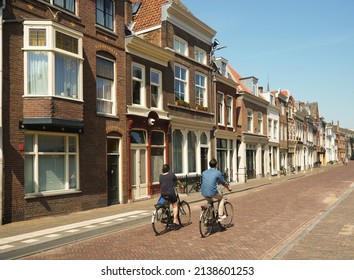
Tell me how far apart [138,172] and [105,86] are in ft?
14.9

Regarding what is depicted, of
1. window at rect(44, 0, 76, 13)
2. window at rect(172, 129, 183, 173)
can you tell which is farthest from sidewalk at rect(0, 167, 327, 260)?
window at rect(44, 0, 76, 13)

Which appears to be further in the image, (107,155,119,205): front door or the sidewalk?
(107,155,119,205): front door

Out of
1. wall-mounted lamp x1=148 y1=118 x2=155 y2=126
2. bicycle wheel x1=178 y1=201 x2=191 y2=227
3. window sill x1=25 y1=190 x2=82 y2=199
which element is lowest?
bicycle wheel x1=178 y1=201 x2=191 y2=227

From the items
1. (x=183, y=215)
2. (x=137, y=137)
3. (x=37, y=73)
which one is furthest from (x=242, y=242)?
(x=137, y=137)

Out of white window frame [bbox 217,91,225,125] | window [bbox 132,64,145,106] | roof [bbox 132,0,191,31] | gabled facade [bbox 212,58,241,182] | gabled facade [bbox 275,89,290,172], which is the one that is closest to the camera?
window [bbox 132,64,145,106]

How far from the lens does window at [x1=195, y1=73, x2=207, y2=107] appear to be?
23297mm

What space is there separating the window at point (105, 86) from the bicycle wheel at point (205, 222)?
26.7 ft

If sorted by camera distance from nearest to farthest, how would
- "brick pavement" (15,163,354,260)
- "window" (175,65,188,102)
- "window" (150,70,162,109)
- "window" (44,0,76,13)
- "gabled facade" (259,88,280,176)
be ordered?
"brick pavement" (15,163,354,260) < "window" (44,0,76,13) < "window" (150,70,162,109) < "window" (175,65,188,102) < "gabled facade" (259,88,280,176)

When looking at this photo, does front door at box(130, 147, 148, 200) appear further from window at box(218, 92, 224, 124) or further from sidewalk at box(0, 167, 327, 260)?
window at box(218, 92, 224, 124)

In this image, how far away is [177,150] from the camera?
2091 centimetres

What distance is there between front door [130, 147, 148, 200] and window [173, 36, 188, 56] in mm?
7205

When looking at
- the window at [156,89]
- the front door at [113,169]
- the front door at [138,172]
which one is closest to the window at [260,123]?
the window at [156,89]

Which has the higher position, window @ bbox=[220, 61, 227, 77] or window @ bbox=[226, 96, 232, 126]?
window @ bbox=[220, 61, 227, 77]

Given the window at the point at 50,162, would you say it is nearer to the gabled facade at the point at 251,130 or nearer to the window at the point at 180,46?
the window at the point at 180,46
